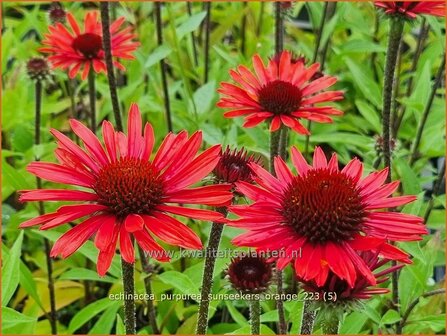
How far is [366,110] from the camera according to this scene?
1.82 m

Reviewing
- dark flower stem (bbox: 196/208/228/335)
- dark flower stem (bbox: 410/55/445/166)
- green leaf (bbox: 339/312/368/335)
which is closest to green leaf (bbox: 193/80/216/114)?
dark flower stem (bbox: 410/55/445/166)

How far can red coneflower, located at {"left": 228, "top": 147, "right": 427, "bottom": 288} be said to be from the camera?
0.77 m

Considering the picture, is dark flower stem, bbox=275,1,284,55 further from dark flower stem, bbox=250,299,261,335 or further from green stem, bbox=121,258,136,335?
green stem, bbox=121,258,136,335

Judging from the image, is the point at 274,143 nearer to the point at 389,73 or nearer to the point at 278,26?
the point at 389,73

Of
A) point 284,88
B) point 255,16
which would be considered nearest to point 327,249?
point 284,88

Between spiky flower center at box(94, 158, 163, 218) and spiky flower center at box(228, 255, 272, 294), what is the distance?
0.21 metres

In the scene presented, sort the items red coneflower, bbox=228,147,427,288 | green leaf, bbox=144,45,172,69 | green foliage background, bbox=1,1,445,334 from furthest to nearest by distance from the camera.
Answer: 1. green leaf, bbox=144,45,172,69
2. green foliage background, bbox=1,1,445,334
3. red coneflower, bbox=228,147,427,288

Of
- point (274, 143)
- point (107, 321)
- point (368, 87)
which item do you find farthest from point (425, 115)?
point (107, 321)

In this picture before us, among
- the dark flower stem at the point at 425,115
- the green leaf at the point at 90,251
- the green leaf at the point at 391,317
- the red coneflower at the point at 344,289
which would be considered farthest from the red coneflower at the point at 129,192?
the dark flower stem at the point at 425,115

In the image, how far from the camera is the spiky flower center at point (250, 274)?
3.30 feet

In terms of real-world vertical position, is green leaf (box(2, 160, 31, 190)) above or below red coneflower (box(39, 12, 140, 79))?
below

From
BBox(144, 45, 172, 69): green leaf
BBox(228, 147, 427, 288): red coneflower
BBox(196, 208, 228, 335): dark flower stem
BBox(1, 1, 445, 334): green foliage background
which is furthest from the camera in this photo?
BBox(144, 45, 172, 69): green leaf

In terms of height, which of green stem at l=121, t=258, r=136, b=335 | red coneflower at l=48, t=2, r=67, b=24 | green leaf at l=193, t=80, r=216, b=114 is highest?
red coneflower at l=48, t=2, r=67, b=24

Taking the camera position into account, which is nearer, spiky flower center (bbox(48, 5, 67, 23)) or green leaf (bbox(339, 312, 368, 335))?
green leaf (bbox(339, 312, 368, 335))
